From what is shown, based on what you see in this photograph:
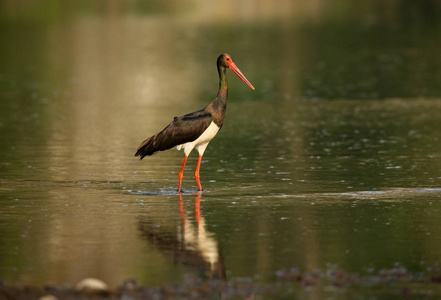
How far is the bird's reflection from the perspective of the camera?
38.6 ft

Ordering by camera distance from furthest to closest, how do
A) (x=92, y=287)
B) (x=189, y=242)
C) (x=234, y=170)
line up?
(x=234, y=170) → (x=189, y=242) → (x=92, y=287)

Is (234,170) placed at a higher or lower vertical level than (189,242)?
higher

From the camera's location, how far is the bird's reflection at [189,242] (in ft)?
38.6

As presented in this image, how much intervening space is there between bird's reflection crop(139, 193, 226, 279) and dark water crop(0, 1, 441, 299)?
0.03 meters

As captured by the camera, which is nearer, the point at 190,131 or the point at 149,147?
the point at 190,131

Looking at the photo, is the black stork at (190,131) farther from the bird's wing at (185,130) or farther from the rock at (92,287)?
the rock at (92,287)

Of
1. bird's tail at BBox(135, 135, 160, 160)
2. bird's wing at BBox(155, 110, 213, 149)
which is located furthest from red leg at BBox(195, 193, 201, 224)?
bird's tail at BBox(135, 135, 160, 160)

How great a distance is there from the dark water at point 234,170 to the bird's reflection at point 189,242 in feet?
0.11

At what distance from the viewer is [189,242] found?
42.5 feet

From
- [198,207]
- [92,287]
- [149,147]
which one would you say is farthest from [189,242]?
[149,147]

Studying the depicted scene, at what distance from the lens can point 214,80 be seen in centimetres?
3647

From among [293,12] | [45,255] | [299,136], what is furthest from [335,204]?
[293,12]

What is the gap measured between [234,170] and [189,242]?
19.7 feet

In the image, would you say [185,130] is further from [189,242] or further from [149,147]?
[189,242]
